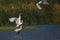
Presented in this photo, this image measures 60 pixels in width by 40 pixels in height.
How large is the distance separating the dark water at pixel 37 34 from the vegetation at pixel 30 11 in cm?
4

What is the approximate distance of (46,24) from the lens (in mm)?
1304

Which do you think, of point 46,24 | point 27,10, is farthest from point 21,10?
point 46,24

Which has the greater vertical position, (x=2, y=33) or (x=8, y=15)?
(x=8, y=15)

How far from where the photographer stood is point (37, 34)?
129 centimetres

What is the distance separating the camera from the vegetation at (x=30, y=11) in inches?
51.1

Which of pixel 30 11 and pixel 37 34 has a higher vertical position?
pixel 30 11

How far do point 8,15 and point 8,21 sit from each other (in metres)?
0.04

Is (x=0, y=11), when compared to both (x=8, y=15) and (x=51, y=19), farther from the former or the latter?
(x=51, y=19)

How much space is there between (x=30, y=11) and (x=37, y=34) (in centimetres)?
16

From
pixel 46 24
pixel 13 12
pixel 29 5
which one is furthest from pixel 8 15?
pixel 46 24

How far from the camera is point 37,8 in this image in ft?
4.28

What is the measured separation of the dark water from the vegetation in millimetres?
41

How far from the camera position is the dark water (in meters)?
1.27

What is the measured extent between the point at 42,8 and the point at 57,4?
102 mm
